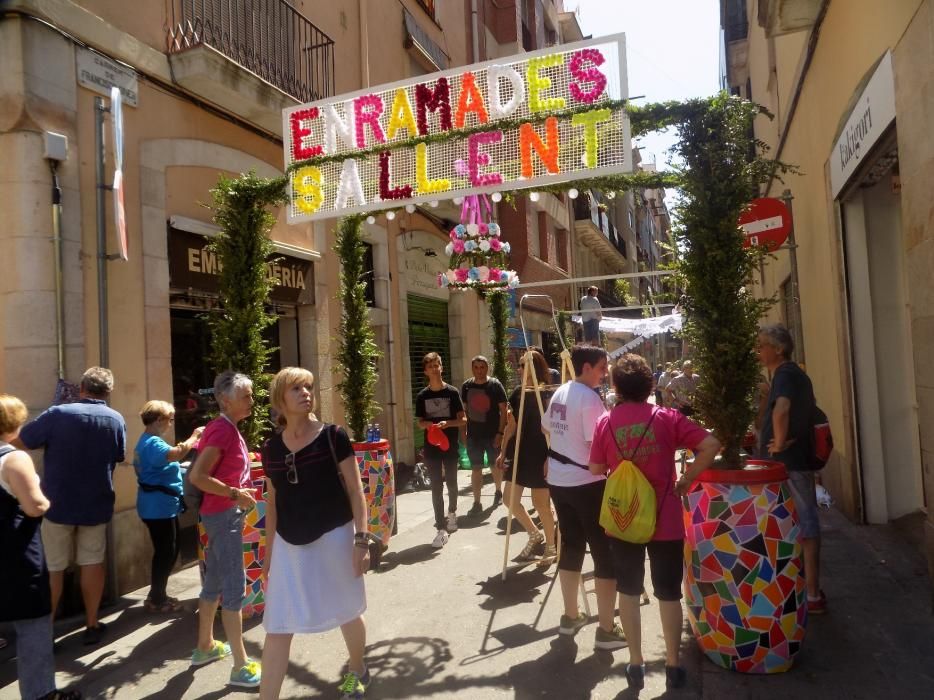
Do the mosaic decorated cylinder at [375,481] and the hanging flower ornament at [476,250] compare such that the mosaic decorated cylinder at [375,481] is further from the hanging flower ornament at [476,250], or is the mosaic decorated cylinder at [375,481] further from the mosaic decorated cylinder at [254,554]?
the hanging flower ornament at [476,250]

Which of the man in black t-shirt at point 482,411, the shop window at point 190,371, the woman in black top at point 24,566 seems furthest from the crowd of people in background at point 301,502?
the shop window at point 190,371

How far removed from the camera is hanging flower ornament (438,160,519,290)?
29.1 ft

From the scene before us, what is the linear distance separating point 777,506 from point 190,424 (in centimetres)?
583

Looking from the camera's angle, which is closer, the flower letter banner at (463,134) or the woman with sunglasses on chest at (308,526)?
the woman with sunglasses on chest at (308,526)

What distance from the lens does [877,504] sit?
6473mm

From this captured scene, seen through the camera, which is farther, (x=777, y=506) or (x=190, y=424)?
(x=190, y=424)

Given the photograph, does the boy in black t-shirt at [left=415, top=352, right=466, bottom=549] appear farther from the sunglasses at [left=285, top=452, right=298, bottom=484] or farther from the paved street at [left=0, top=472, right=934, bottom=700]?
the sunglasses at [left=285, top=452, right=298, bottom=484]

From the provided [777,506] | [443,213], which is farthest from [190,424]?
[443,213]

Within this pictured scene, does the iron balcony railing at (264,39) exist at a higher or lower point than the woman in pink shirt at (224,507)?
higher

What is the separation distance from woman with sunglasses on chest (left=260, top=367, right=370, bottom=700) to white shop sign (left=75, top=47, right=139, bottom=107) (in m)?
4.18

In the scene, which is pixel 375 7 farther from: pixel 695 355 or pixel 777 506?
pixel 777 506

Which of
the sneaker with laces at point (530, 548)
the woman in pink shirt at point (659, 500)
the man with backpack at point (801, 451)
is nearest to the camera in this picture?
the woman in pink shirt at point (659, 500)

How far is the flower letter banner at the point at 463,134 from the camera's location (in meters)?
5.18

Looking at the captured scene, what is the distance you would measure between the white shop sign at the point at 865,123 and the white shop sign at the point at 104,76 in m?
6.16
